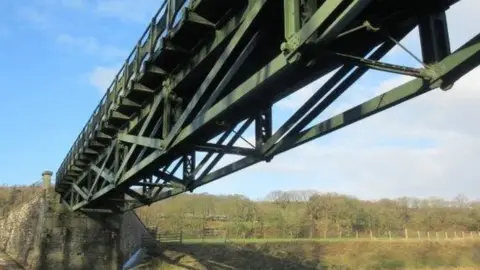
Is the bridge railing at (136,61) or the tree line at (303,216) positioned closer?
the bridge railing at (136,61)

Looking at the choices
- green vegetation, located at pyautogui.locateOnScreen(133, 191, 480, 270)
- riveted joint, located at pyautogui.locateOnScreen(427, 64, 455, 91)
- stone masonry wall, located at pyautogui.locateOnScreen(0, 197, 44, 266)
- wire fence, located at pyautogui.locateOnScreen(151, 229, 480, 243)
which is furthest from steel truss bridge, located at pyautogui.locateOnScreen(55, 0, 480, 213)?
wire fence, located at pyautogui.locateOnScreen(151, 229, 480, 243)

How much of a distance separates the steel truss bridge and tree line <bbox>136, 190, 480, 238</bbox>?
5261 centimetres

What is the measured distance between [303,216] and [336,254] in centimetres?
2121

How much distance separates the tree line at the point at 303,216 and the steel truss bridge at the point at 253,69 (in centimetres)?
5261

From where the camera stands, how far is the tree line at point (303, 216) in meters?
67.5

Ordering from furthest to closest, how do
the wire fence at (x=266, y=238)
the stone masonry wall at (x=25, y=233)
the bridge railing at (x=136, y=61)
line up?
1. the wire fence at (x=266, y=238)
2. the stone masonry wall at (x=25, y=233)
3. the bridge railing at (x=136, y=61)

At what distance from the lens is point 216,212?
77.2m

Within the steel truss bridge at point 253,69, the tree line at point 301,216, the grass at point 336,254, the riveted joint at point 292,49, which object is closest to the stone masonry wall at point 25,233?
the grass at point 336,254

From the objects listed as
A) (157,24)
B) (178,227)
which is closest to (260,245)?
(178,227)

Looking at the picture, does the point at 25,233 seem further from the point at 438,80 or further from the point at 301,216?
the point at 301,216

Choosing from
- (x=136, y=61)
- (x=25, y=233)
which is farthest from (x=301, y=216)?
(x=136, y=61)

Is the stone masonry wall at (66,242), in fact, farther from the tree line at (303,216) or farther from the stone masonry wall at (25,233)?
the tree line at (303,216)

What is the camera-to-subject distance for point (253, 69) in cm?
845

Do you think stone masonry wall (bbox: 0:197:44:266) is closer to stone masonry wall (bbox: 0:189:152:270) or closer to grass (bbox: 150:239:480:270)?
stone masonry wall (bbox: 0:189:152:270)
